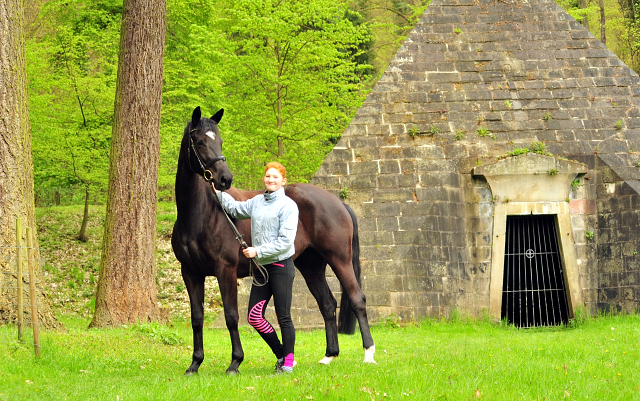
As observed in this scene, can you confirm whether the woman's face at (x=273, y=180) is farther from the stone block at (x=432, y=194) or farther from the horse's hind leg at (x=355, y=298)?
the stone block at (x=432, y=194)

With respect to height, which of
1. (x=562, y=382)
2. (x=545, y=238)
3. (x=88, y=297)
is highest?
(x=545, y=238)

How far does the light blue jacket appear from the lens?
5.49 m

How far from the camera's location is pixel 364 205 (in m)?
11.2

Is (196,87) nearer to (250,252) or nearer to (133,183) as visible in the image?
(133,183)

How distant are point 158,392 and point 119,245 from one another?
4.90 metres

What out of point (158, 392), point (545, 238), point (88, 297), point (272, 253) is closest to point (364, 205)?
point (545, 238)

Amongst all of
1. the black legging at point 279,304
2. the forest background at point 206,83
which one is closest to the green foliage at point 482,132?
the black legging at point 279,304

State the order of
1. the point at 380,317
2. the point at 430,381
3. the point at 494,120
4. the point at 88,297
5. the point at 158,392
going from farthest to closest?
the point at 88,297
the point at 494,120
the point at 380,317
the point at 430,381
the point at 158,392

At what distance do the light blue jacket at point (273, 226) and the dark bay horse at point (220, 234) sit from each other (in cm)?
34

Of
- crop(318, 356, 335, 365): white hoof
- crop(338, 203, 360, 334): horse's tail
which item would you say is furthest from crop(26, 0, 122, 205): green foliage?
crop(318, 356, 335, 365): white hoof

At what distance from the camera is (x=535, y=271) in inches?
481

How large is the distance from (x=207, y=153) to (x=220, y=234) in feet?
2.56

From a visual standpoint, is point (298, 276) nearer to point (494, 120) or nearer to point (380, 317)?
point (380, 317)

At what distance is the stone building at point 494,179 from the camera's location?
11.0m
